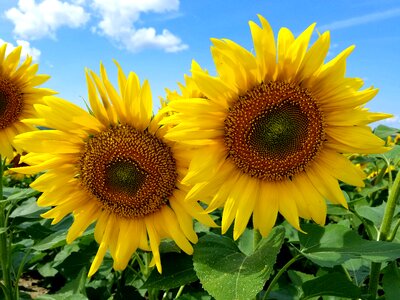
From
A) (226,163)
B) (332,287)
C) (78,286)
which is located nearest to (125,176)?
(226,163)

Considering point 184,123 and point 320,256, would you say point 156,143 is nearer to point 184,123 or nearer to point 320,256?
point 184,123

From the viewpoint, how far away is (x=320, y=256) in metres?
2.35

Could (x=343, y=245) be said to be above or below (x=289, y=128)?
below

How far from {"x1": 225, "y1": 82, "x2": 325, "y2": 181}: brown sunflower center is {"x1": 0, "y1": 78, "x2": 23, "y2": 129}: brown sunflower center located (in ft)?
8.64

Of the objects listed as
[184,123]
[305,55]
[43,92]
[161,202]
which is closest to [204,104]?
[184,123]

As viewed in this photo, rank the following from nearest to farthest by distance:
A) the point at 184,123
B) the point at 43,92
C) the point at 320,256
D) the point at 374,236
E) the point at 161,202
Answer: the point at 184,123, the point at 320,256, the point at 161,202, the point at 374,236, the point at 43,92

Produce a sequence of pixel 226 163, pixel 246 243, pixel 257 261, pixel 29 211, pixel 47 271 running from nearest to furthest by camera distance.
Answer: pixel 257 261, pixel 226 163, pixel 246 243, pixel 29 211, pixel 47 271

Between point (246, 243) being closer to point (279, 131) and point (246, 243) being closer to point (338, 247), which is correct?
point (338, 247)

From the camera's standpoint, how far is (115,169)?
2596 millimetres

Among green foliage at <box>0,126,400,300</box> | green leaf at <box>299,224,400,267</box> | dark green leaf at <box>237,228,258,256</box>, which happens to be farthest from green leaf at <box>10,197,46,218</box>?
green leaf at <box>299,224,400,267</box>

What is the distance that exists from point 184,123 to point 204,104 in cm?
12

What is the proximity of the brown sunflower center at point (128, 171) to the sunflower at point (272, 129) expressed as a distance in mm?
251

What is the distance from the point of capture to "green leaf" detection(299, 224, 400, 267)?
2.24 metres

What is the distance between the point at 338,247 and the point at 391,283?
18.0 inches
